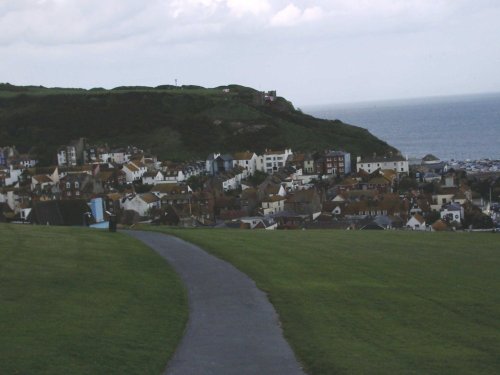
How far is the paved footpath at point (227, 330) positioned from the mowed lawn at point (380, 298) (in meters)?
0.40

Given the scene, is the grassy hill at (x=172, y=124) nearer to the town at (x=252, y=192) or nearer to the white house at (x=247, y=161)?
the town at (x=252, y=192)

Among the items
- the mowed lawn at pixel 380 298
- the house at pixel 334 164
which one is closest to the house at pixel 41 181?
the house at pixel 334 164

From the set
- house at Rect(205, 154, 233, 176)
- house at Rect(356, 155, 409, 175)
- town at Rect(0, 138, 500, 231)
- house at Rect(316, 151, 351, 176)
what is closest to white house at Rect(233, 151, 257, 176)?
town at Rect(0, 138, 500, 231)

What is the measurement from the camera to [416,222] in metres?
56.7

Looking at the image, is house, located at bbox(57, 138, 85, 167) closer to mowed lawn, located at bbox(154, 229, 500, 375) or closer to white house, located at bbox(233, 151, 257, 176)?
white house, located at bbox(233, 151, 257, 176)

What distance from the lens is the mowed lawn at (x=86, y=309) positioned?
11.9 m

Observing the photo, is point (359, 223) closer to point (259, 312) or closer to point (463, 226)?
point (463, 226)

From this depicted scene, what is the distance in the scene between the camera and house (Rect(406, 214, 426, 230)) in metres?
56.3

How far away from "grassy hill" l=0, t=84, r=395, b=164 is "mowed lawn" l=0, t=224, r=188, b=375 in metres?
96.2

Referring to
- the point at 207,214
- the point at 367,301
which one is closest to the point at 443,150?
the point at 207,214

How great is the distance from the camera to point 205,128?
132875mm

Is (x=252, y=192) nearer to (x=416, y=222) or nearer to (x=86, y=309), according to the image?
(x=416, y=222)

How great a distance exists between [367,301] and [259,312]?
3393 mm

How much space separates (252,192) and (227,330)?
59.9 metres
